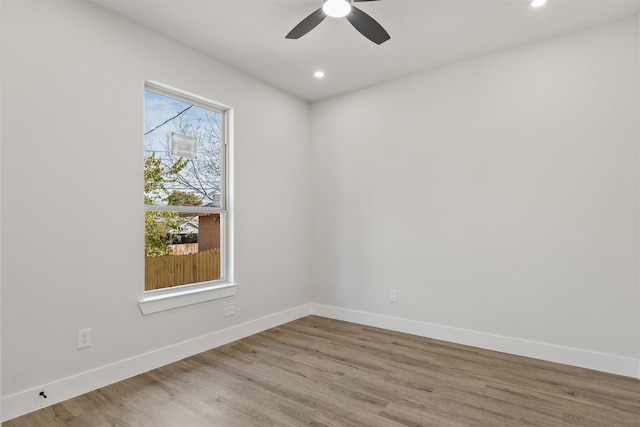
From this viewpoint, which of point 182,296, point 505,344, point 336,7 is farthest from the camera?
point 505,344

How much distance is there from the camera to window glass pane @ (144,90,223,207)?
2965 mm

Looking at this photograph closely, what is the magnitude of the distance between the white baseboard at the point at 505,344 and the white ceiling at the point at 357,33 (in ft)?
8.50

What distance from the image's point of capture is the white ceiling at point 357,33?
8.29 ft

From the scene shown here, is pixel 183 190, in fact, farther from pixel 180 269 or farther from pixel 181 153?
pixel 180 269

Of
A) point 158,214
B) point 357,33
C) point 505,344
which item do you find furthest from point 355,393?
point 357,33

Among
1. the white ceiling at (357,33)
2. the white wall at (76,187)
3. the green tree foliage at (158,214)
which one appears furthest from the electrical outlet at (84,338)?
the white ceiling at (357,33)

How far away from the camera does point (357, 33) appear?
9.49ft

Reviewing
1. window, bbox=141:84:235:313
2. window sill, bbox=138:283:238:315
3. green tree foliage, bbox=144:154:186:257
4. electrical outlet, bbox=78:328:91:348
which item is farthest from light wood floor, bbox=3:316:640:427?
green tree foliage, bbox=144:154:186:257

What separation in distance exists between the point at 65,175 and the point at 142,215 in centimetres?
59

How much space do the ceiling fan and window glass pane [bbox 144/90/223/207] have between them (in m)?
1.33

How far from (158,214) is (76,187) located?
2.24ft

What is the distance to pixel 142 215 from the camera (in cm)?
277

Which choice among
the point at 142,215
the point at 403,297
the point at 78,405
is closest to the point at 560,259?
the point at 403,297

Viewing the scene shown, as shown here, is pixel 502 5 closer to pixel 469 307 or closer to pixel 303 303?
pixel 469 307
